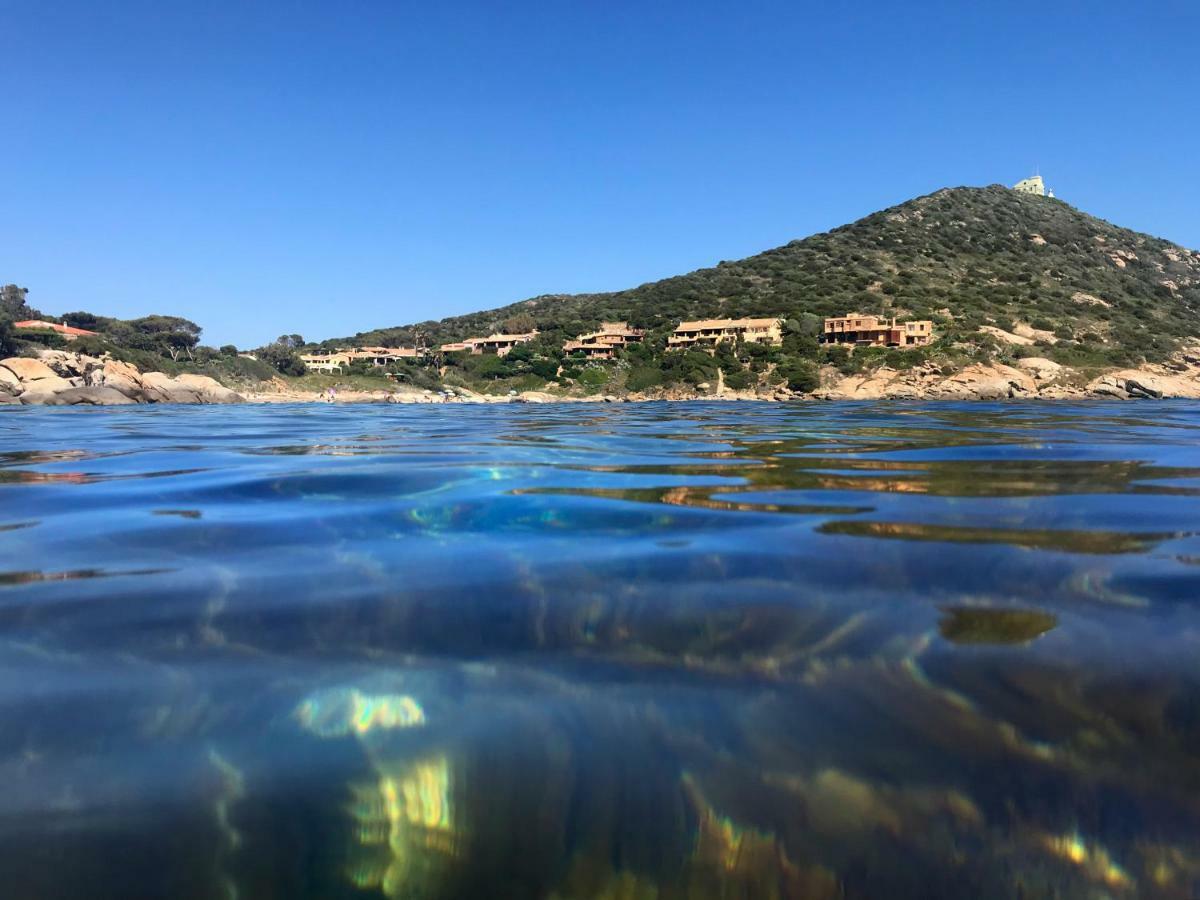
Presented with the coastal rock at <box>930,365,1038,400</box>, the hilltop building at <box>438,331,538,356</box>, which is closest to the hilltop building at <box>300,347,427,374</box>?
the hilltop building at <box>438,331,538,356</box>

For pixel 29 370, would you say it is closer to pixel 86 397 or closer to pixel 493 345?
pixel 86 397

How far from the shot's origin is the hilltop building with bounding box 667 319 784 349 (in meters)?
54.0

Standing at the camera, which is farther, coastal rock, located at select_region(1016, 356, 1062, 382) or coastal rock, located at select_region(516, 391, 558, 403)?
coastal rock, located at select_region(516, 391, 558, 403)

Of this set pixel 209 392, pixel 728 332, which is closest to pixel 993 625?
pixel 209 392

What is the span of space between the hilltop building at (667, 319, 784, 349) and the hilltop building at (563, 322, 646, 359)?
3931 mm

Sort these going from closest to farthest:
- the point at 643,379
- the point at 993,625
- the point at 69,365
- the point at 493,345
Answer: the point at 993,625 < the point at 69,365 < the point at 643,379 < the point at 493,345

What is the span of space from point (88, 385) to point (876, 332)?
47122 millimetres

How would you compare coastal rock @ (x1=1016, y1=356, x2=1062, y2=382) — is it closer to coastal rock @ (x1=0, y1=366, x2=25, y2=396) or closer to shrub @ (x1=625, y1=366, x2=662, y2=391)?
shrub @ (x1=625, y1=366, x2=662, y2=391)

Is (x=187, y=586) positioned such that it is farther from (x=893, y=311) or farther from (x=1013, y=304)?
(x=1013, y=304)

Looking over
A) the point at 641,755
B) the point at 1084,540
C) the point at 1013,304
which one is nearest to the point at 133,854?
the point at 641,755

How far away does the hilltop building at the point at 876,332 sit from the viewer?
164ft

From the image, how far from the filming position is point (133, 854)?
96cm

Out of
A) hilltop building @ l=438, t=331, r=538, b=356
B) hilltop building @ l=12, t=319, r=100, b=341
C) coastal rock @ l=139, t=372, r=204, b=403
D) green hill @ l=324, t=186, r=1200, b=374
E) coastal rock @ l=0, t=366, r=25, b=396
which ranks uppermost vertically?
green hill @ l=324, t=186, r=1200, b=374

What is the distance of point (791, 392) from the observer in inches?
1645
